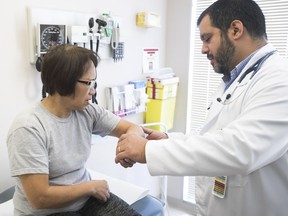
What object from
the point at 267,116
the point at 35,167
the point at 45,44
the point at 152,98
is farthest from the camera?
the point at 152,98

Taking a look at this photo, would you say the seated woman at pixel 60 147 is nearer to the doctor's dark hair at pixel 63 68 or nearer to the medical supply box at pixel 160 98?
the doctor's dark hair at pixel 63 68

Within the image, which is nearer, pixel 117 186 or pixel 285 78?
pixel 285 78

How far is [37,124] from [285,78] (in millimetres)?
949

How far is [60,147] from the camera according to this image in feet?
Answer: 4.00

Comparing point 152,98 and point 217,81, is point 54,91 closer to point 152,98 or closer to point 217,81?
point 152,98

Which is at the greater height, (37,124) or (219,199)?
(37,124)

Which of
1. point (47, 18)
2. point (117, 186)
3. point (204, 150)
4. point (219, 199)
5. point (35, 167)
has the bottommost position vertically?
point (117, 186)

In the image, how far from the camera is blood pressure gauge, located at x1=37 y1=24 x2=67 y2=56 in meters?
1.53

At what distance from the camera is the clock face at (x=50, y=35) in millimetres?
1538

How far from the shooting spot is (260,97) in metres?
0.95

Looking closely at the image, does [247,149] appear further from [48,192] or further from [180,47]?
[180,47]

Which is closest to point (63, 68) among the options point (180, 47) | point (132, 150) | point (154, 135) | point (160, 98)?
point (132, 150)

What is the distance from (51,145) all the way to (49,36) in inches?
27.1

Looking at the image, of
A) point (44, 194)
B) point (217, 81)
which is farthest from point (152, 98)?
point (44, 194)
